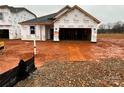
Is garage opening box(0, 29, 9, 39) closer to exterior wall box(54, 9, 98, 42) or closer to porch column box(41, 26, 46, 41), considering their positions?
porch column box(41, 26, 46, 41)

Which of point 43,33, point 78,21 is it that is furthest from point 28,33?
point 78,21

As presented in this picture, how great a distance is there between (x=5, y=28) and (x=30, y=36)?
5538 millimetres

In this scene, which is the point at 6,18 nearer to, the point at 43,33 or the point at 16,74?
the point at 43,33

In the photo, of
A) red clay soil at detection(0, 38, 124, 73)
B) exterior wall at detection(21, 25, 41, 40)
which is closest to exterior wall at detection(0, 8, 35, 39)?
exterior wall at detection(21, 25, 41, 40)

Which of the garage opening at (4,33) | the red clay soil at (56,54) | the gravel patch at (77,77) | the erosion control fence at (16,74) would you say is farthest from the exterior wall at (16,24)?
the erosion control fence at (16,74)

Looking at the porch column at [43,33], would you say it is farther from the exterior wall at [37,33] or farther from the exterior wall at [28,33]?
the exterior wall at [28,33]

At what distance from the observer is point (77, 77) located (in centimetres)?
1095

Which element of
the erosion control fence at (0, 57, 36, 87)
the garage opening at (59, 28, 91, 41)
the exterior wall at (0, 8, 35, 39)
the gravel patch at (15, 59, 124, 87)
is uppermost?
the exterior wall at (0, 8, 35, 39)

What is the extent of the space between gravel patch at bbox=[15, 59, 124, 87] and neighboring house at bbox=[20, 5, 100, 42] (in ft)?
61.1

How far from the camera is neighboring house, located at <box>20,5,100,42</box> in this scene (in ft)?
103

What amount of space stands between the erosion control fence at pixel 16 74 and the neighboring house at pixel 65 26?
20373 millimetres

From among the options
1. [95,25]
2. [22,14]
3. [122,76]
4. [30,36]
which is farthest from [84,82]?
[22,14]

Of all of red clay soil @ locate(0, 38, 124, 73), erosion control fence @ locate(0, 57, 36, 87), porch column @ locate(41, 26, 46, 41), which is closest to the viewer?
erosion control fence @ locate(0, 57, 36, 87)
